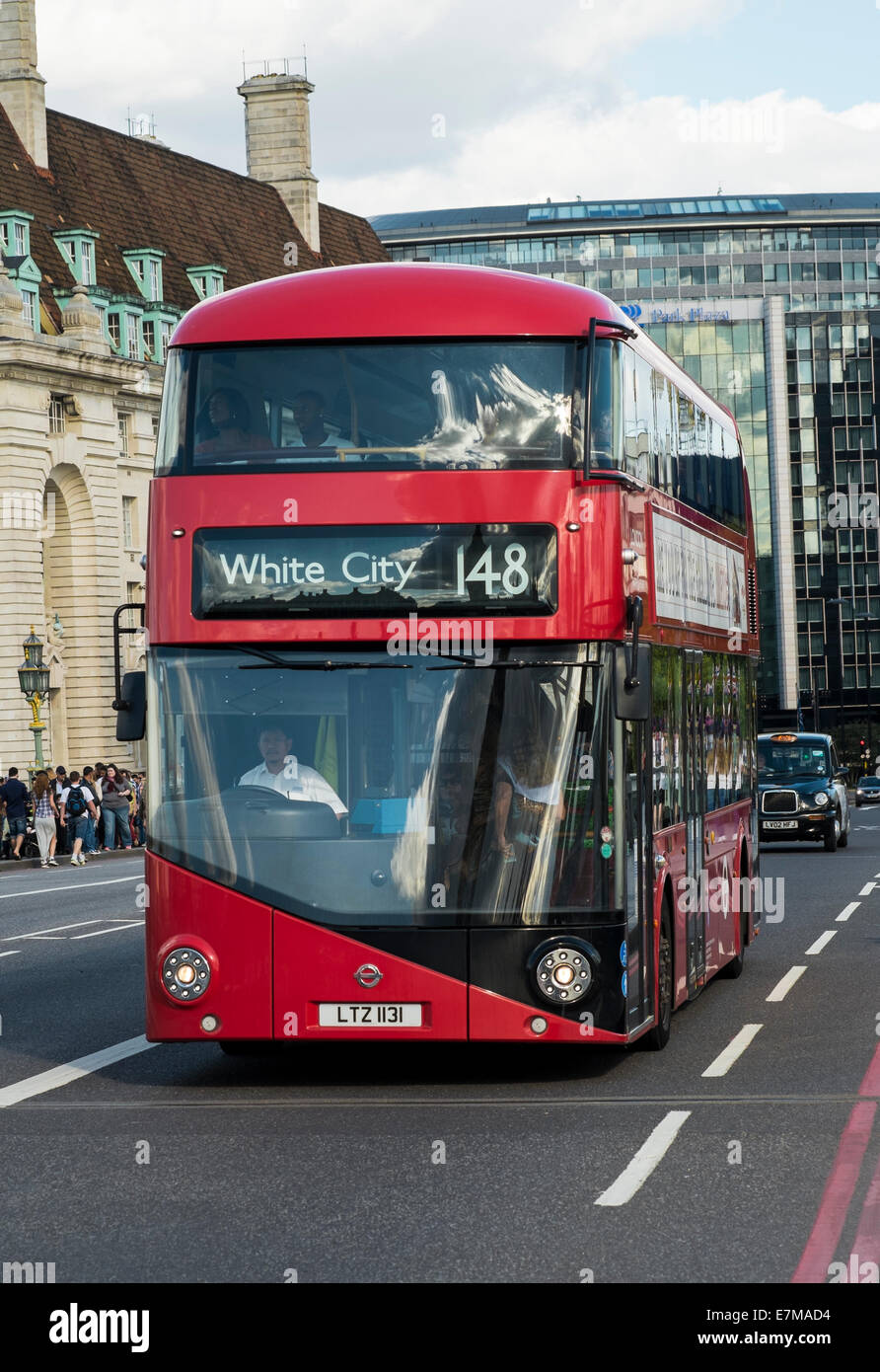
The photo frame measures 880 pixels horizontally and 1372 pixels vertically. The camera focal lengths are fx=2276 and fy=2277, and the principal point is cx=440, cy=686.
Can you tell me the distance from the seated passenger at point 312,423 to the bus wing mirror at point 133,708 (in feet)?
4.73

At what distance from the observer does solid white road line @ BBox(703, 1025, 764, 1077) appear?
11.7 metres

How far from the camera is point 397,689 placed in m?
10.9

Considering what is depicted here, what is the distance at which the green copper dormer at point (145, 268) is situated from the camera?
6850 centimetres

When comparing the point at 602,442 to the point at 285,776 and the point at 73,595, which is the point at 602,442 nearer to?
the point at 285,776

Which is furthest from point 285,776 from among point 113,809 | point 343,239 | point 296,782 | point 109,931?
point 343,239

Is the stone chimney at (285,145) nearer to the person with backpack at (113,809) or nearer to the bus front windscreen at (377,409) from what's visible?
the person with backpack at (113,809)

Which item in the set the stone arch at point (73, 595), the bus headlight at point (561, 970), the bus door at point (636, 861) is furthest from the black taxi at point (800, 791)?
the stone arch at point (73, 595)

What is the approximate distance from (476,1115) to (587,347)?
3751 mm

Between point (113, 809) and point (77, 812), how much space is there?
10.1ft

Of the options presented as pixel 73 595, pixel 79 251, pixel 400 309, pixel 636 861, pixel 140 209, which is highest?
pixel 140 209

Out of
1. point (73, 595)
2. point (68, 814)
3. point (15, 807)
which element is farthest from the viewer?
point (73, 595)

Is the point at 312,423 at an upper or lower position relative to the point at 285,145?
lower

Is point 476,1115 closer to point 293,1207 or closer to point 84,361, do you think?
point 293,1207

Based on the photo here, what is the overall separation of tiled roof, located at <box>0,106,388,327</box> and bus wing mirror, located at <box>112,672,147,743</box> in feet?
172
